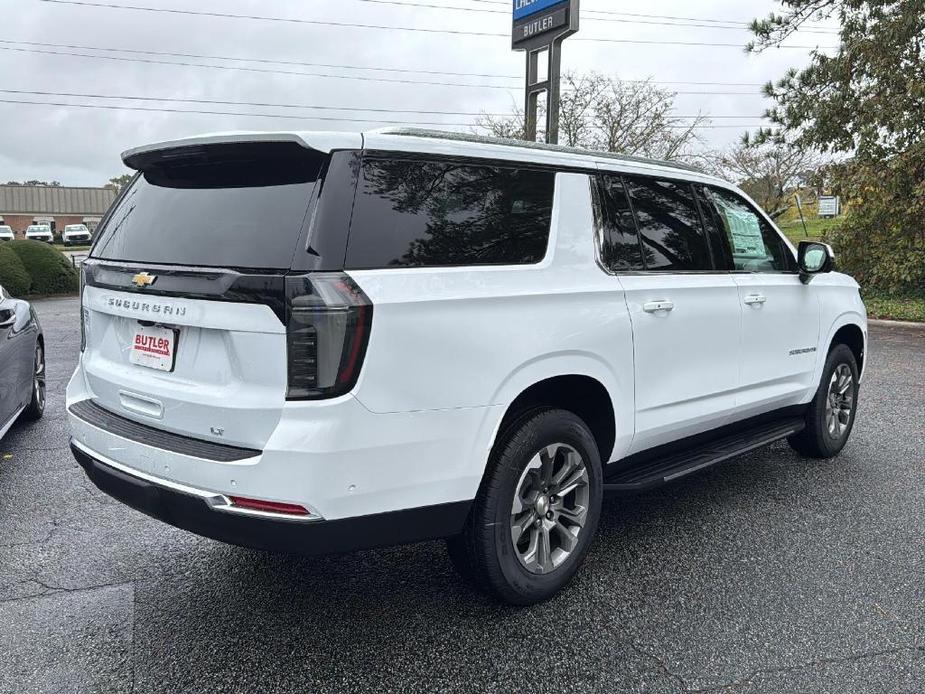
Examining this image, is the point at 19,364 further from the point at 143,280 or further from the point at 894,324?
the point at 894,324

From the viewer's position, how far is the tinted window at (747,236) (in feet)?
14.0

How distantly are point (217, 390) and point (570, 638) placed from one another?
1621 millimetres

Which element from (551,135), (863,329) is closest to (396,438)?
(863,329)

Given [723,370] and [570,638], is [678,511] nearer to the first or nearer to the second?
[723,370]

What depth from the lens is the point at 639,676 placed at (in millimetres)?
2656

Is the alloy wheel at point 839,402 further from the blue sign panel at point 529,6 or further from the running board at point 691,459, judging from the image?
the blue sign panel at point 529,6

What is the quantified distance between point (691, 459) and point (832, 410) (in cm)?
187

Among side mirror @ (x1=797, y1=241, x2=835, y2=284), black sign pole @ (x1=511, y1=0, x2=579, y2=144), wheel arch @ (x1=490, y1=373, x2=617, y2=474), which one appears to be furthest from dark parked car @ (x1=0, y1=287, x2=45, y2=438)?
black sign pole @ (x1=511, y1=0, x2=579, y2=144)

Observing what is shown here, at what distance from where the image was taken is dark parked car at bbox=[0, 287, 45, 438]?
5039 mm

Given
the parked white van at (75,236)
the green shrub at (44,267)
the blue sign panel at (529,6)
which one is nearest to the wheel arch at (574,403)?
the blue sign panel at (529,6)

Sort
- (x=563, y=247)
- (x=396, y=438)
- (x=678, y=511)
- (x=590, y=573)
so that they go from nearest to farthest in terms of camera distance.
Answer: (x=396, y=438) → (x=563, y=247) → (x=590, y=573) → (x=678, y=511)

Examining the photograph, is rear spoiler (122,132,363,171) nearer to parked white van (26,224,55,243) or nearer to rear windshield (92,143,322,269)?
rear windshield (92,143,322,269)

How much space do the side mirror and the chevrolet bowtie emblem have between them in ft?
12.3

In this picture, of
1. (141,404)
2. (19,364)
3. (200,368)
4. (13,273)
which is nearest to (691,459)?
(200,368)
